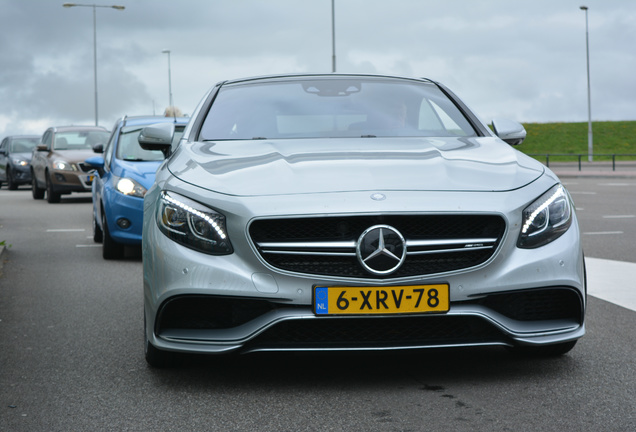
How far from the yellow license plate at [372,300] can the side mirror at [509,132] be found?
1.86 metres

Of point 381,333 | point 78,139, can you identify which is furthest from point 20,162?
point 381,333

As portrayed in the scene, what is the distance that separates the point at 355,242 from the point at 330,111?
65.6 inches

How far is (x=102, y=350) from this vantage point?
5.41 meters

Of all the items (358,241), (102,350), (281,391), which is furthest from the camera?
(102,350)

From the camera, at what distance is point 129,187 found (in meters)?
10.0

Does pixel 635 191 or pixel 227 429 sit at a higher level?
pixel 227 429

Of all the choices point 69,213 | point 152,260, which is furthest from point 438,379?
point 69,213

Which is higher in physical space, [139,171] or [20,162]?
[139,171]

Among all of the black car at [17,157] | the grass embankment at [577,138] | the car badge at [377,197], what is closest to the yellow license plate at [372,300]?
the car badge at [377,197]

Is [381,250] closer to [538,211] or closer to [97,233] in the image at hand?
[538,211]

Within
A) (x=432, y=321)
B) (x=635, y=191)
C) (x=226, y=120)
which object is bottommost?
(x=635, y=191)

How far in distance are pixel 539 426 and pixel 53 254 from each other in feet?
26.2

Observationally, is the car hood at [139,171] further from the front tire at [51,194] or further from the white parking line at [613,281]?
the front tire at [51,194]

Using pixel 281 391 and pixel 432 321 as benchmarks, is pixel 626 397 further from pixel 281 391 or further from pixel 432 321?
pixel 281 391
